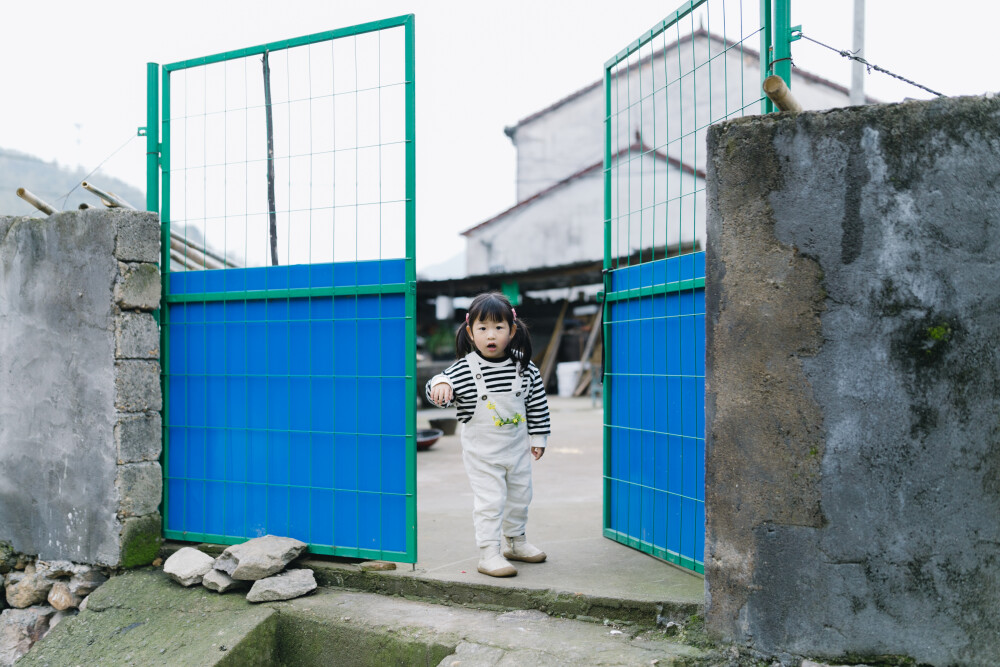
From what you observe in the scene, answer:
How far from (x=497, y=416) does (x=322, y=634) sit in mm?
1200

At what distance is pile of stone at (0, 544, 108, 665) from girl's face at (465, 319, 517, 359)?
235 cm

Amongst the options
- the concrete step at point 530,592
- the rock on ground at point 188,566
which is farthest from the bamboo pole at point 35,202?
the concrete step at point 530,592

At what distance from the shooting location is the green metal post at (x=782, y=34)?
2.95 m

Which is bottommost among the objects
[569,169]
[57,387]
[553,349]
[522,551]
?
[522,551]

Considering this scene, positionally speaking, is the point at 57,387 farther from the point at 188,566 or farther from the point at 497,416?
the point at 497,416

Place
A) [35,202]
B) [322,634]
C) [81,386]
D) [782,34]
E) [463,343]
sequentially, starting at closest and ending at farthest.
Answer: [782,34] → [322,634] → [463,343] → [81,386] → [35,202]

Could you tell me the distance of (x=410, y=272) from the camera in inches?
142

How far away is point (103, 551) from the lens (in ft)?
13.2

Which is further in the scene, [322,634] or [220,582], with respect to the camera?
[220,582]

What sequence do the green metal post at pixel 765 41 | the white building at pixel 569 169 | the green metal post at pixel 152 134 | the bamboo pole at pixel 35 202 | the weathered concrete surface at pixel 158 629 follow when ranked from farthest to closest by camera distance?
the white building at pixel 569 169 → the bamboo pole at pixel 35 202 → the green metal post at pixel 152 134 → the weathered concrete surface at pixel 158 629 → the green metal post at pixel 765 41

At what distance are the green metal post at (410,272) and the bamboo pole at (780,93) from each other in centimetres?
157

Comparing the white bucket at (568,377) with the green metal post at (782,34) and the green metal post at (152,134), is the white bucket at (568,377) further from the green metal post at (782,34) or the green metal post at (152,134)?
the green metal post at (782,34)

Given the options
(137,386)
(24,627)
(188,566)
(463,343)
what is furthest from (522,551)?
(24,627)

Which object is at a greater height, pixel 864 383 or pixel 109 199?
pixel 109 199
